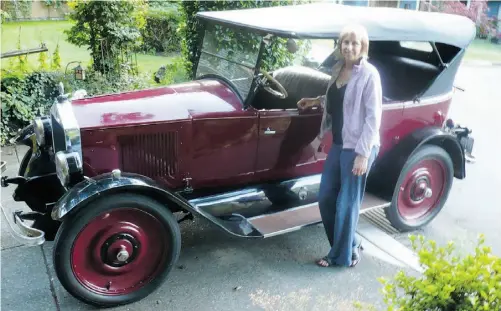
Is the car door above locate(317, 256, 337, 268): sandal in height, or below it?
above

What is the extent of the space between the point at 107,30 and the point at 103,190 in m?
4.98

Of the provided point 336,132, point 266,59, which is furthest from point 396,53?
point 336,132

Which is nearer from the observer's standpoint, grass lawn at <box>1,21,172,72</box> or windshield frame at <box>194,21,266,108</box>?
windshield frame at <box>194,21,266,108</box>

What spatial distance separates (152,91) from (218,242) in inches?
57.1

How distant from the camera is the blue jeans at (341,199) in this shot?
342 cm

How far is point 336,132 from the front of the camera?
3479 millimetres

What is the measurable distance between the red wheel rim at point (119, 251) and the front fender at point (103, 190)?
0.17m

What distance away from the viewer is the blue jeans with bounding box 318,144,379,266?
3416 millimetres

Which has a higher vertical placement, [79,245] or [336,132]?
[336,132]

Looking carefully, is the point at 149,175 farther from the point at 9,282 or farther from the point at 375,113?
the point at 375,113

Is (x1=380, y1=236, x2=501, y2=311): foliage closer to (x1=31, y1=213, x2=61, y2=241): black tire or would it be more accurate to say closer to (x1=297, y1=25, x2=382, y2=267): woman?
(x1=297, y1=25, x2=382, y2=267): woman

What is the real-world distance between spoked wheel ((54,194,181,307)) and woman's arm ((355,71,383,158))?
1.46m

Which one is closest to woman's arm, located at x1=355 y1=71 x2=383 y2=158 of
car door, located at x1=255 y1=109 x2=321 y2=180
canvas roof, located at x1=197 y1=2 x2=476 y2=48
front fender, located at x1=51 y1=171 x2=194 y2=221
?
canvas roof, located at x1=197 y1=2 x2=476 y2=48

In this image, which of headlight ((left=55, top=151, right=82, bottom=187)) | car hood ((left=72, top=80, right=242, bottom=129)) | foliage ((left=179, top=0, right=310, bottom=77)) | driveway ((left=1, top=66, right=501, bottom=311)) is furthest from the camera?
foliage ((left=179, top=0, right=310, bottom=77))
